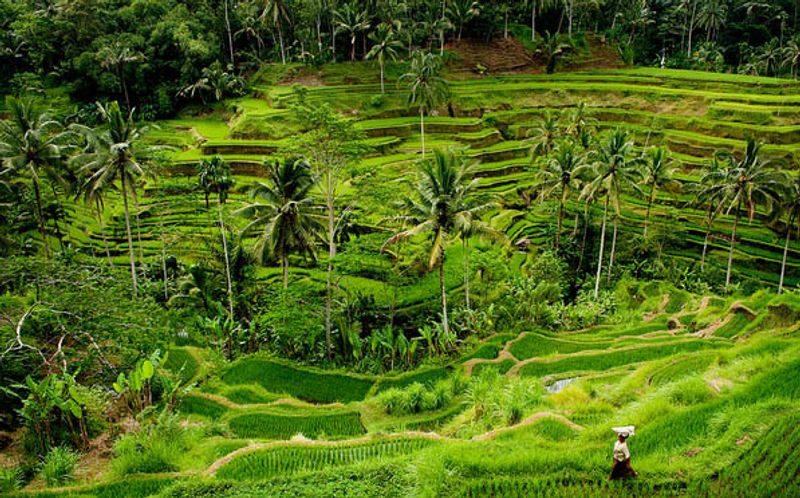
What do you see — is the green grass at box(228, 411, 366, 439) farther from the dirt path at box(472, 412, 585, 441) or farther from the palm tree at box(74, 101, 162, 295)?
the palm tree at box(74, 101, 162, 295)

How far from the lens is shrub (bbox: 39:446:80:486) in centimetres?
911

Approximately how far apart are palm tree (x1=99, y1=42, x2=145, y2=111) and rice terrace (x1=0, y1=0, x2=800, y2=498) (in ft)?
1.13

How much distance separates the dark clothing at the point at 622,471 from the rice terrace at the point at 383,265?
0.04 m

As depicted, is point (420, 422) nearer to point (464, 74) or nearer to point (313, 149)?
point (313, 149)

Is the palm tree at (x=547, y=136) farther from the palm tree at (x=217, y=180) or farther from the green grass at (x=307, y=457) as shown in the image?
the green grass at (x=307, y=457)

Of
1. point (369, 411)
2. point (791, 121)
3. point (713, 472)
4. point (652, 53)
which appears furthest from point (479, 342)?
point (652, 53)

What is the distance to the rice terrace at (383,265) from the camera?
8.83 metres

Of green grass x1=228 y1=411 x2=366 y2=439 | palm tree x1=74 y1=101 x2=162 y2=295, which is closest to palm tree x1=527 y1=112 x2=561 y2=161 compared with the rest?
palm tree x1=74 y1=101 x2=162 y2=295

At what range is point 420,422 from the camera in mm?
12938

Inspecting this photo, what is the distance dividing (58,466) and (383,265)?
12.0 metres

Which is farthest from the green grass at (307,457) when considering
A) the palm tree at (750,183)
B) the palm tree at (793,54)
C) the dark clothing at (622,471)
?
the palm tree at (793,54)

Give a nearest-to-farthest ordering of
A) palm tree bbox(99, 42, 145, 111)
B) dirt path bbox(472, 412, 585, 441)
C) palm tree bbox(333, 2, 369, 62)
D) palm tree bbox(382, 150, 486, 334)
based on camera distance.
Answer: dirt path bbox(472, 412, 585, 441), palm tree bbox(382, 150, 486, 334), palm tree bbox(99, 42, 145, 111), palm tree bbox(333, 2, 369, 62)

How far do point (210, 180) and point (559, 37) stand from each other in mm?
47026

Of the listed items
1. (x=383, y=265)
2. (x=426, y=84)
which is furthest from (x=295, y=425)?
(x=426, y=84)
